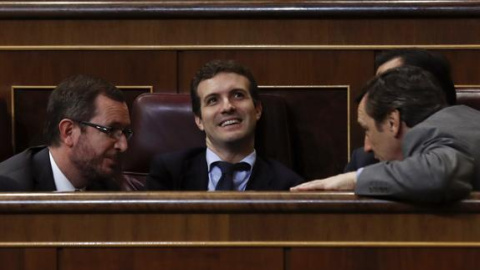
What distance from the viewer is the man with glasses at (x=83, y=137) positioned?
1.02 meters

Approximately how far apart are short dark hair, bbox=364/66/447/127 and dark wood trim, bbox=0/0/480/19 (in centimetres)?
27

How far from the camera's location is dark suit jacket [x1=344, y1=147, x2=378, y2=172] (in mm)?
1059

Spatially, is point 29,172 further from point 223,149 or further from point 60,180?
point 223,149

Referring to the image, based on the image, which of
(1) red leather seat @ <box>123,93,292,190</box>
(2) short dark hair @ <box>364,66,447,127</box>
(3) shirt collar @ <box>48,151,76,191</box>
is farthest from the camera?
(1) red leather seat @ <box>123,93,292,190</box>

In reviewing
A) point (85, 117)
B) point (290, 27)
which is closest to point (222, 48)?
point (290, 27)

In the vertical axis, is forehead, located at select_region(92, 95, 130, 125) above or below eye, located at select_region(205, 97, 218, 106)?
below

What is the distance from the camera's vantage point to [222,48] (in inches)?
47.1

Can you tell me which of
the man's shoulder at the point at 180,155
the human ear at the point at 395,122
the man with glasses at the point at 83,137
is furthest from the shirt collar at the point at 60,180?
the human ear at the point at 395,122

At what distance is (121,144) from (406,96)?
29 centimetres

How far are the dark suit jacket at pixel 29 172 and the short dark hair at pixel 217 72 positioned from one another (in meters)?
0.13
